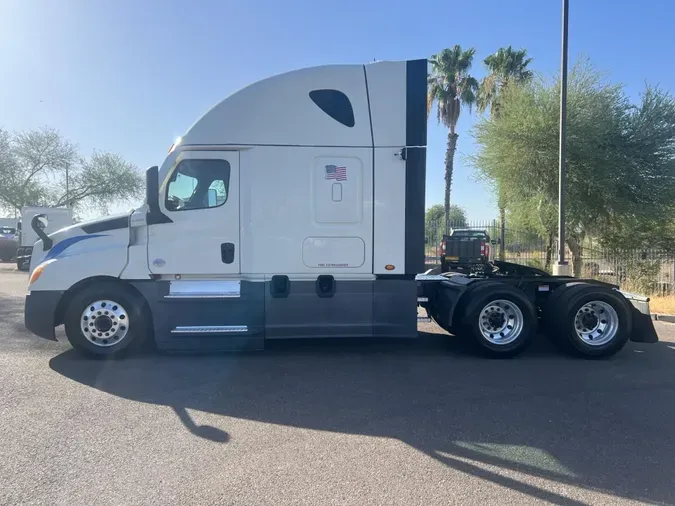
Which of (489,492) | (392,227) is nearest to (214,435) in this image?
(489,492)

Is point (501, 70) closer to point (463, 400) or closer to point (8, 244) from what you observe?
point (463, 400)

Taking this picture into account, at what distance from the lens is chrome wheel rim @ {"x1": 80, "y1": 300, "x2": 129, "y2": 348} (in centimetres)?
628

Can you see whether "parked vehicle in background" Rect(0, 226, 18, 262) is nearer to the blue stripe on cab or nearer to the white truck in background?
the white truck in background

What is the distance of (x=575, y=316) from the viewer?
265 inches

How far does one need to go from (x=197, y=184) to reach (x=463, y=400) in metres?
4.17

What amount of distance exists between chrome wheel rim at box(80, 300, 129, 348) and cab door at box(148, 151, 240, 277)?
705 millimetres

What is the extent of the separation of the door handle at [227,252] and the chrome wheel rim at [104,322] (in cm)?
144

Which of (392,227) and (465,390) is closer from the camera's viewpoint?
(465,390)

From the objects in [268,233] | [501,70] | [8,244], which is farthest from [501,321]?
[8,244]

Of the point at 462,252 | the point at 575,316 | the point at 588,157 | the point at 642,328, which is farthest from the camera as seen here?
the point at 588,157

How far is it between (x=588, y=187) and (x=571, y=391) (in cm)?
1127

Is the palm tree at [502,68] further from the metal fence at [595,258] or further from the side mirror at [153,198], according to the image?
the side mirror at [153,198]

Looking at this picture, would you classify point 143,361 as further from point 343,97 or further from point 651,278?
point 651,278

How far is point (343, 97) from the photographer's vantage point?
639cm
